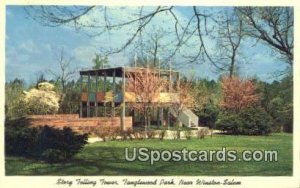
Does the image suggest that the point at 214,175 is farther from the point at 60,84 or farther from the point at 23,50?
the point at 23,50

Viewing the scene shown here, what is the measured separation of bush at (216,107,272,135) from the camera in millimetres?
10656

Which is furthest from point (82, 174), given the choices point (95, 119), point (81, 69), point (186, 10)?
point (186, 10)

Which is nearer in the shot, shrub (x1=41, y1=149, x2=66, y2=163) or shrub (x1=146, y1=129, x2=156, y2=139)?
shrub (x1=41, y1=149, x2=66, y2=163)

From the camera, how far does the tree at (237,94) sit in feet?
34.7

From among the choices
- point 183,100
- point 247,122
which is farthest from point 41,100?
point 247,122

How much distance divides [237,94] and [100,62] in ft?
7.38

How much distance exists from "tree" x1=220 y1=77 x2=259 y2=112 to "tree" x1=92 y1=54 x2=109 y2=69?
6.22 feet

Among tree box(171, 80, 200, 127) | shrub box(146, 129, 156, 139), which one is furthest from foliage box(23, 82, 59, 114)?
tree box(171, 80, 200, 127)

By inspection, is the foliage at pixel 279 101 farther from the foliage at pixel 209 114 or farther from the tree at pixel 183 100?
the tree at pixel 183 100

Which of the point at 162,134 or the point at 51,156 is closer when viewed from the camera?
the point at 51,156

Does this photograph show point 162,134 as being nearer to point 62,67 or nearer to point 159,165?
point 159,165

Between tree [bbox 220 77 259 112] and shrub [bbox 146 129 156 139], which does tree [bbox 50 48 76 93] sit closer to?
shrub [bbox 146 129 156 139]

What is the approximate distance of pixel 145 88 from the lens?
1071cm

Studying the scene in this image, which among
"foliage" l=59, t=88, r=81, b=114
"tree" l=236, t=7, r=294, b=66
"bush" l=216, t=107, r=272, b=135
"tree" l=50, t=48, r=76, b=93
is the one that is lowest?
"bush" l=216, t=107, r=272, b=135
